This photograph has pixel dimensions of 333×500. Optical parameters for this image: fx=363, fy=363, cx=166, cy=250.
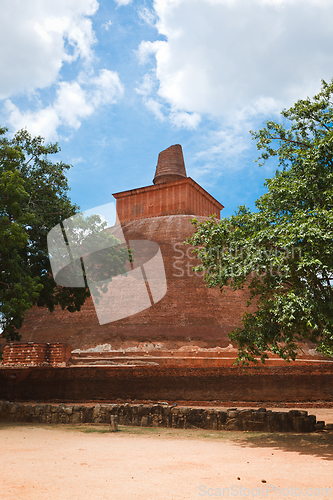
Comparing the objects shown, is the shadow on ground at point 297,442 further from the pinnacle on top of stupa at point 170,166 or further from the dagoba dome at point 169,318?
the pinnacle on top of stupa at point 170,166

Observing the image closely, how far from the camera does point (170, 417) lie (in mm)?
8117

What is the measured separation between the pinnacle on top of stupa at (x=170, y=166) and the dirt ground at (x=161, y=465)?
19.2 metres

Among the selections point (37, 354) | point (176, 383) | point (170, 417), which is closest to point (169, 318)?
point (176, 383)

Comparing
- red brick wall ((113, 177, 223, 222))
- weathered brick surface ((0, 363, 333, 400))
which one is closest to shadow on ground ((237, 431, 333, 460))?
weathered brick surface ((0, 363, 333, 400))

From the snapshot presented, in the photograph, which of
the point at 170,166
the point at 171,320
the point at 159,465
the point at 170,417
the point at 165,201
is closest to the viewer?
the point at 159,465

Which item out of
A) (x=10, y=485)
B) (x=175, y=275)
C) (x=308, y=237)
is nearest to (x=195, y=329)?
(x=175, y=275)

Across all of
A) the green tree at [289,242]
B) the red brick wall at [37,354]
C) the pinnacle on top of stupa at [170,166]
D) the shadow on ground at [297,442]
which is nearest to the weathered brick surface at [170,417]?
the shadow on ground at [297,442]

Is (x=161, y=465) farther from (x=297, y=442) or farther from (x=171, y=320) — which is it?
(x=171, y=320)

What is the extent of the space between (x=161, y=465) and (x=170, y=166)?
73.0 ft

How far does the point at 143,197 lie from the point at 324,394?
16668mm

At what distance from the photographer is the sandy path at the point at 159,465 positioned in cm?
331

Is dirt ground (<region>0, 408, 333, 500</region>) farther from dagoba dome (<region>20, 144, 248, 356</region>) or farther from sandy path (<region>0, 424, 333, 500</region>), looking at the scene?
dagoba dome (<region>20, 144, 248, 356</region>)

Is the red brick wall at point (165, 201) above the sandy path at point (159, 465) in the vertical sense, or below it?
above

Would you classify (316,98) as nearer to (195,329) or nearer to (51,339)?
(195,329)
